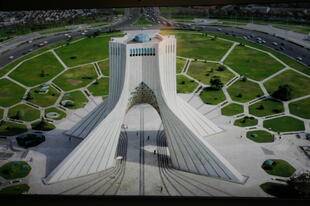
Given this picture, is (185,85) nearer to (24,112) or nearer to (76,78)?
(76,78)

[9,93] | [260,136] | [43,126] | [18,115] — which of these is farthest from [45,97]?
[260,136]

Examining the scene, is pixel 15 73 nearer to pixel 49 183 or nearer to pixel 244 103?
pixel 49 183

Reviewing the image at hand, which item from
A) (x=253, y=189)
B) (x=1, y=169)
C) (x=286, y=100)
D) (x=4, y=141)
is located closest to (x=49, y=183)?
(x=1, y=169)

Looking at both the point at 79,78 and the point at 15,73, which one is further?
the point at 79,78

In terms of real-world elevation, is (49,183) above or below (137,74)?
below

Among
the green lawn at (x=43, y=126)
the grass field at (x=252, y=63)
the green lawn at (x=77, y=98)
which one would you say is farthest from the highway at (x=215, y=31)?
the green lawn at (x=43, y=126)

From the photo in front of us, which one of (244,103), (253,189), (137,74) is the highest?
(137,74)
